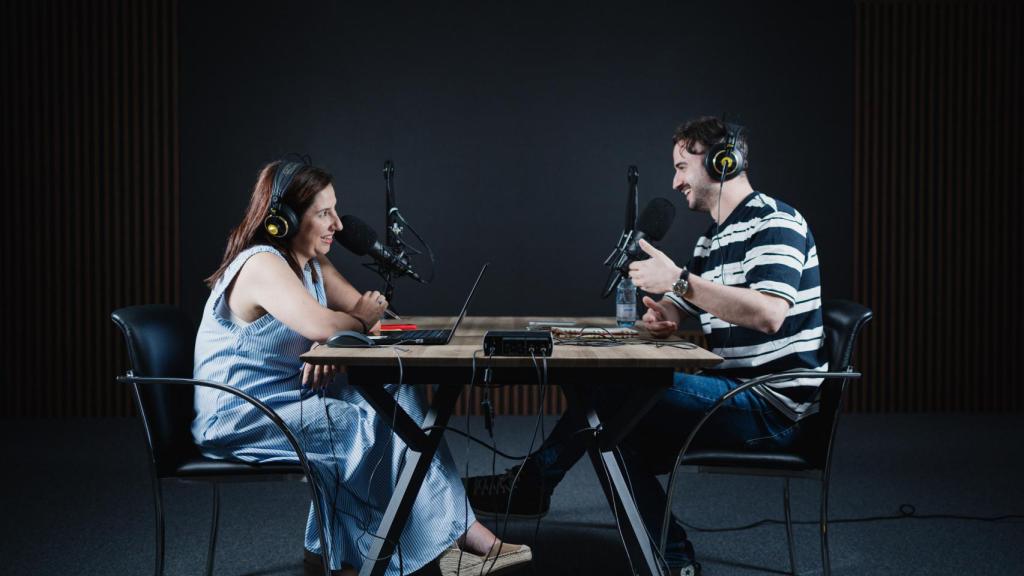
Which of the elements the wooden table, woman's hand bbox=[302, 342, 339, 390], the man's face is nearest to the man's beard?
the man's face

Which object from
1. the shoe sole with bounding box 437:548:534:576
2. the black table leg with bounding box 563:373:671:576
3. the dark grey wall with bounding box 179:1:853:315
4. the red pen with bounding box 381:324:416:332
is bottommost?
the shoe sole with bounding box 437:548:534:576

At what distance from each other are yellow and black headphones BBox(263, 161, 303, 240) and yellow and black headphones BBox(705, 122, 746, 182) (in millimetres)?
1180

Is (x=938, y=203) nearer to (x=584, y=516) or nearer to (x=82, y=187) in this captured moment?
(x=584, y=516)

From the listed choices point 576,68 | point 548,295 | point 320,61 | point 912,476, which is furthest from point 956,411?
point 320,61

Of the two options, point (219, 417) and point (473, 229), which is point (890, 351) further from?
point (219, 417)

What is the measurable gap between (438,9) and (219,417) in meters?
3.61

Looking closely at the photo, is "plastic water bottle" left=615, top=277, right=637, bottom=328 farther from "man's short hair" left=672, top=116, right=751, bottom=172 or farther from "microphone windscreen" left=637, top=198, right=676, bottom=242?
"man's short hair" left=672, top=116, right=751, bottom=172

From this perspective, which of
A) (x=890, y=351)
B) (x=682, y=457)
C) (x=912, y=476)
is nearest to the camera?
(x=682, y=457)

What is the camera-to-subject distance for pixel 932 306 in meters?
5.08

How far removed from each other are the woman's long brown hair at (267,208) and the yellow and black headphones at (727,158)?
3.63 ft

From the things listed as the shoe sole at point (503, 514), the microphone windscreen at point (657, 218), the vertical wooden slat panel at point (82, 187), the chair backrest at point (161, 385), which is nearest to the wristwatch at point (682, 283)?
the microphone windscreen at point (657, 218)

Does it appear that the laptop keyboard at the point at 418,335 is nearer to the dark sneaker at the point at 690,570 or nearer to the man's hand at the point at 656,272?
the man's hand at the point at 656,272

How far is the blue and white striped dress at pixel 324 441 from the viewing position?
6.14 ft

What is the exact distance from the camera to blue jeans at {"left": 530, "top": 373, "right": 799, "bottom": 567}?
194cm
